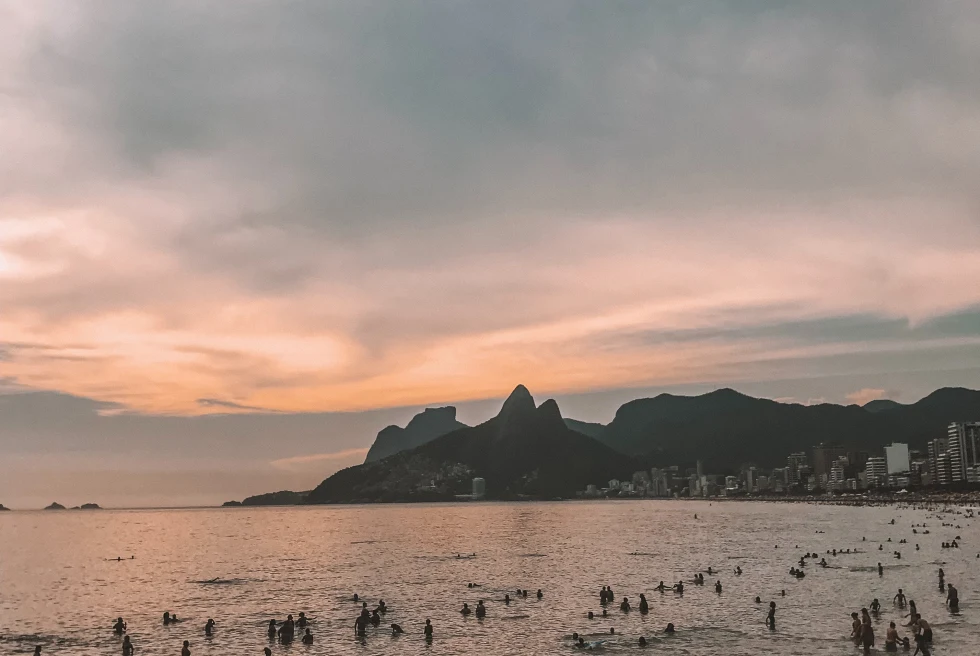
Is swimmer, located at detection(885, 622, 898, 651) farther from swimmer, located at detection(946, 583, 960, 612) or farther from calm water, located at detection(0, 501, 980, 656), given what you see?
swimmer, located at detection(946, 583, 960, 612)

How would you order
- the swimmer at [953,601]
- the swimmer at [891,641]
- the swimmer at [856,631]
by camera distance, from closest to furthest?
the swimmer at [891,641], the swimmer at [856,631], the swimmer at [953,601]

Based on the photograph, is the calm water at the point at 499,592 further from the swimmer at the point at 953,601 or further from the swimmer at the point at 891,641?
the swimmer at the point at 891,641

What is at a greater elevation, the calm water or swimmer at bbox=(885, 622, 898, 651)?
swimmer at bbox=(885, 622, 898, 651)

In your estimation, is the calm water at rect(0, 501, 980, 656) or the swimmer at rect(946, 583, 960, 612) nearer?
the calm water at rect(0, 501, 980, 656)

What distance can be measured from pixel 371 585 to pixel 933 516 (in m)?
134

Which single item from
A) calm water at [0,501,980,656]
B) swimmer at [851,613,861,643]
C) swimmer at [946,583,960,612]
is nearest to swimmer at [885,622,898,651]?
calm water at [0,501,980,656]

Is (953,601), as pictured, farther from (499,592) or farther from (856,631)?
(499,592)

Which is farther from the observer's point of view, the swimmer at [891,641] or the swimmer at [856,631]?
the swimmer at [856,631]

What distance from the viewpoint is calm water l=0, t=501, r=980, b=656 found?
156 ft

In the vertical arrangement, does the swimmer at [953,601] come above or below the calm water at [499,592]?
above

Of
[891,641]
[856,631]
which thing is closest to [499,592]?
[856,631]

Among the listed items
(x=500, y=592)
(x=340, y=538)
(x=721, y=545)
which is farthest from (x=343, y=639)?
(x=340, y=538)

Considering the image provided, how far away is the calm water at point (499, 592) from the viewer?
47469 mm

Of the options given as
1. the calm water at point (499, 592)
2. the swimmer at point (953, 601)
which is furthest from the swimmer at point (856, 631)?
the swimmer at point (953, 601)
